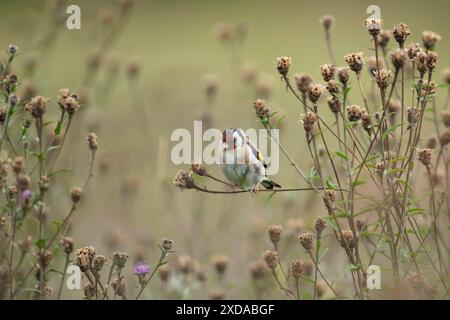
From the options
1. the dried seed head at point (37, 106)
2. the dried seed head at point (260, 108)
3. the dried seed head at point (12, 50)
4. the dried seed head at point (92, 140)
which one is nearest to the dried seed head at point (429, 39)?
the dried seed head at point (260, 108)

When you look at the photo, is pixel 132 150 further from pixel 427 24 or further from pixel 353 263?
pixel 427 24

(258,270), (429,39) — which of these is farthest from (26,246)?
(429,39)

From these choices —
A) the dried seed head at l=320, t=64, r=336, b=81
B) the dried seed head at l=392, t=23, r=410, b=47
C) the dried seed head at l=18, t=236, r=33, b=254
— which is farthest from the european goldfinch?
the dried seed head at l=18, t=236, r=33, b=254

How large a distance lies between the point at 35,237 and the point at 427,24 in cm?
818

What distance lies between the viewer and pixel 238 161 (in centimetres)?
300

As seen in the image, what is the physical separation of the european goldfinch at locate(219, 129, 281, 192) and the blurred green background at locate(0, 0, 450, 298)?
0.36 m

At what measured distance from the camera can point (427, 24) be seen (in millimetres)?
10672

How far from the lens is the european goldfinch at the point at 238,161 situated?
3.01 meters

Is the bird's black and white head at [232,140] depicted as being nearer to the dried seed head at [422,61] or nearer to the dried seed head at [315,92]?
the dried seed head at [315,92]

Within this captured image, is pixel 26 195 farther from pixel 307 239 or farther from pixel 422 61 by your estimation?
pixel 422 61

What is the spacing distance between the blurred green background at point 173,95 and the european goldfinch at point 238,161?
1.20ft

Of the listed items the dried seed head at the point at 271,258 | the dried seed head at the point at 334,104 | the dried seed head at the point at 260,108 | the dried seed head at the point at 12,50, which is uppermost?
the dried seed head at the point at 12,50

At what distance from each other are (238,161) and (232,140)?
0.09m

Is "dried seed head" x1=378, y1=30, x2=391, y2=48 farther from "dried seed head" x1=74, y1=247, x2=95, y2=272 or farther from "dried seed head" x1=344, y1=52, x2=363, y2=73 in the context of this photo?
"dried seed head" x1=74, y1=247, x2=95, y2=272
